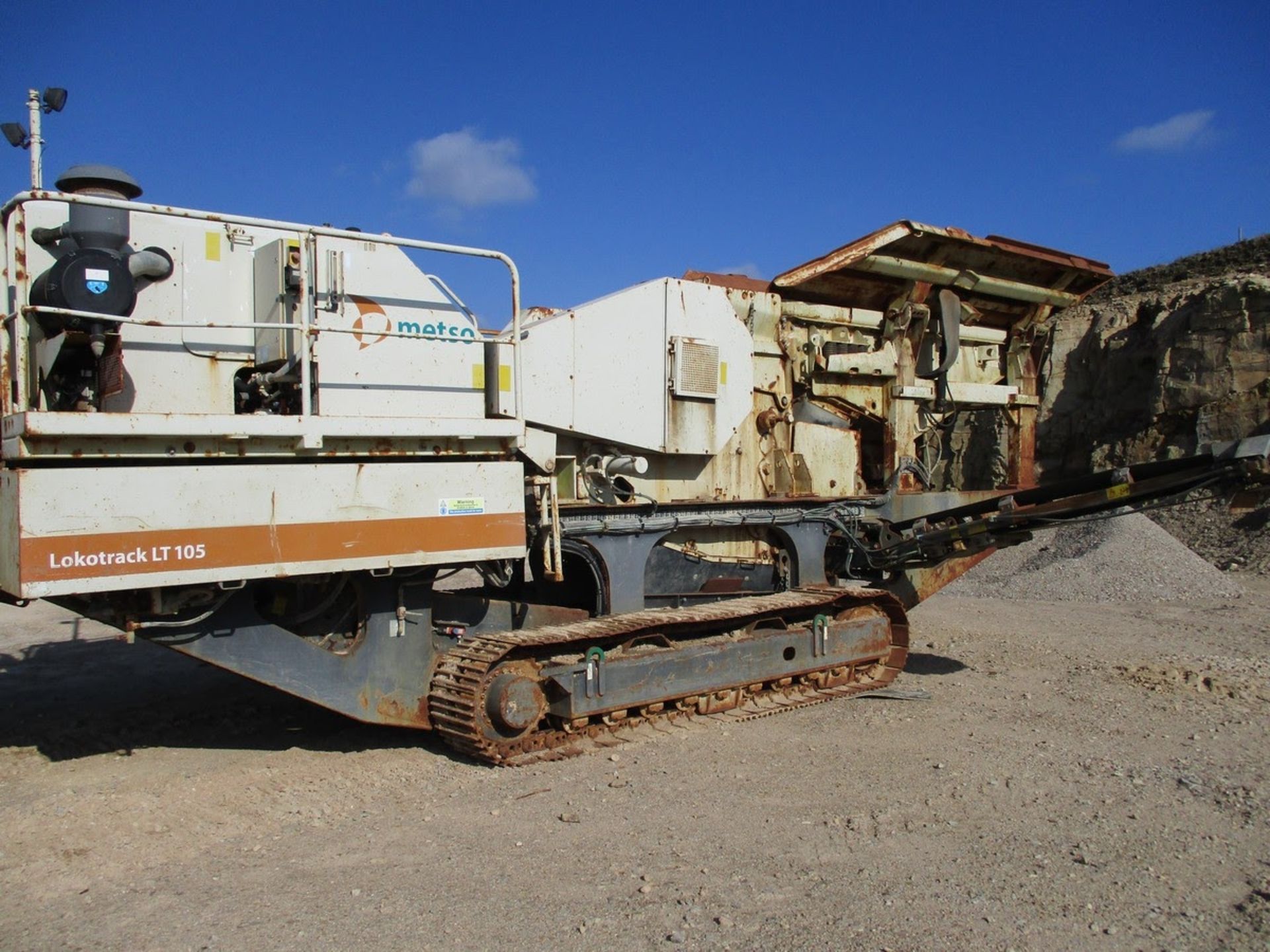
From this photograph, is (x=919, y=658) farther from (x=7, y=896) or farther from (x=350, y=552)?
(x=7, y=896)

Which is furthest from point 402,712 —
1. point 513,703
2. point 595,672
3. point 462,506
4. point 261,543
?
point 261,543

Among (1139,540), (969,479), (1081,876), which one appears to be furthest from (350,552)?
(969,479)

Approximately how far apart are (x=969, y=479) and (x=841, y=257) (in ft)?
46.2

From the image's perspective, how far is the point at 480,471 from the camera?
6.03 m

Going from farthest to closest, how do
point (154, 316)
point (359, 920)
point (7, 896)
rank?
1. point (154, 316)
2. point (7, 896)
3. point (359, 920)

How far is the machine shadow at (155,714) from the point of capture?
6676 millimetres

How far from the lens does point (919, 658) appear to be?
9.67m

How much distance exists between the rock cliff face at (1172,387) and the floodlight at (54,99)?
16468 mm

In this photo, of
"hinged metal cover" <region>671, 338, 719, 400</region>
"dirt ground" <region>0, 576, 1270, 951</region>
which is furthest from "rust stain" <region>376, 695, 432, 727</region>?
"hinged metal cover" <region>671, 338, 719, 400</region>

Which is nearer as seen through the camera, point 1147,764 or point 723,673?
point 1147,764

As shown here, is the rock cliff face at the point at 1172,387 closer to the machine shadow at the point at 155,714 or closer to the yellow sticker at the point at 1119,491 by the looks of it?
the yellow sticker at the point at 1119,491

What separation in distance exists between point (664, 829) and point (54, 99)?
4.89m

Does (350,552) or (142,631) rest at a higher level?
(350,552)

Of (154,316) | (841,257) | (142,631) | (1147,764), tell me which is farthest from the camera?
(841,257)
